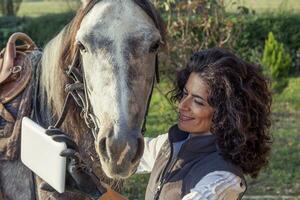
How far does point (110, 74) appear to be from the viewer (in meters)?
2.11

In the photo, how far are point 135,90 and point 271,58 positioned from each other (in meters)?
9.88

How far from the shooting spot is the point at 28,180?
266 cm

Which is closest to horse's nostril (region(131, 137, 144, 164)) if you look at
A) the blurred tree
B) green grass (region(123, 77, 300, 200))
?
green grass (region(123, 77, 300, 200))

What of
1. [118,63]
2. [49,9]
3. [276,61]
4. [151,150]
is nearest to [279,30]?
[276,61]

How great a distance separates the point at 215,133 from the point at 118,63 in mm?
425

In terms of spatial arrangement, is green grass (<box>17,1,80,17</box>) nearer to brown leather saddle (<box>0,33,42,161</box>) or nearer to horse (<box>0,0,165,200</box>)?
brown leather saddle (<box>0,33,42,161</box>)

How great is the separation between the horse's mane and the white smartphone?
146 mm

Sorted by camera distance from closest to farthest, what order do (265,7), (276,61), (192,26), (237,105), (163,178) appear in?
1. (237,105)
2. (163,178)
3. (192,26)
4. (276,61)
5. (265,7)

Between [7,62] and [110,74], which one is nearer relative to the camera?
[110,74]

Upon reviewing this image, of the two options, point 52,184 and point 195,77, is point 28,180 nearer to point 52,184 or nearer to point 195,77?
point 52,184

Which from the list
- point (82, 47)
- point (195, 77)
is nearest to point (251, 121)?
point (195, 77)

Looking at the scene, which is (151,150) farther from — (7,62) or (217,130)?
(7,62)

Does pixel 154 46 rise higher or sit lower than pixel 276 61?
higher

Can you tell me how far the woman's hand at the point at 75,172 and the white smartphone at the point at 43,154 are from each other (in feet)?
0.07
